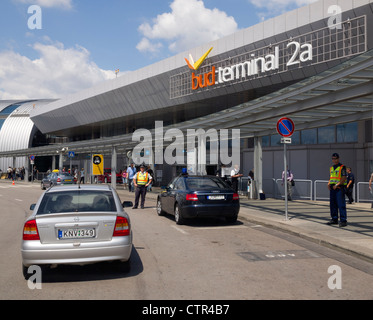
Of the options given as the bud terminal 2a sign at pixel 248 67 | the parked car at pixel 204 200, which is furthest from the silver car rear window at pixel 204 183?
the bud terminal 2a sign at pixel 248 67

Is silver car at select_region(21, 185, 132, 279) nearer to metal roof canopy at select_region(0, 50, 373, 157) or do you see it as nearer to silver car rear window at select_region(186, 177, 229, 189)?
silver car rear window at select_region(186, 177, 229, 189)

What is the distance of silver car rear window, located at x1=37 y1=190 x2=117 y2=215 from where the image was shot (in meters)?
6.23

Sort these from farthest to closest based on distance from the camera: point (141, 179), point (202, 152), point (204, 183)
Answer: point (202, 152) < point (141, 179) < point (204, 183)

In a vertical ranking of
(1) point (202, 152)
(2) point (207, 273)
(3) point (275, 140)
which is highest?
(3) point (275, 140)

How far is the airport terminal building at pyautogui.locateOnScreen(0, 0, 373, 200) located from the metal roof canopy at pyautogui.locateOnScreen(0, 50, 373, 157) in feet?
0.11

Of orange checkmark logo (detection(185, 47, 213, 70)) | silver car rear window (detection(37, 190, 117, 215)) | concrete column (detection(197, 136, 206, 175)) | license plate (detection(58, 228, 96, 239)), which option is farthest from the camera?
orange checkmark logo (detection(185, 47, 213, 70))

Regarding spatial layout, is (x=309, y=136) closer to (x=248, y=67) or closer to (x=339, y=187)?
(x=248, y=67)

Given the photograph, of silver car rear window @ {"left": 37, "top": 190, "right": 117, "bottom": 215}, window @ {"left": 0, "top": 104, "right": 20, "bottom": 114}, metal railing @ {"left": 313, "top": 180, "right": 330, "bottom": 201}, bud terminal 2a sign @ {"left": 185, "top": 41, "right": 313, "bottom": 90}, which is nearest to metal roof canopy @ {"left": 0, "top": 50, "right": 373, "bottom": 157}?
metal railing @ {"left": 313, "top": 180, "right": 330, "bottom": 201}

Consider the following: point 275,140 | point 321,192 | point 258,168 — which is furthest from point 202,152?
point 321,192

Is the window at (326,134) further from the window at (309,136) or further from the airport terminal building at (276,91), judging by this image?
the window at (309,136)

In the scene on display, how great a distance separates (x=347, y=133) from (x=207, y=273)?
1955cm

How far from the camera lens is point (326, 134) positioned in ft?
78.4

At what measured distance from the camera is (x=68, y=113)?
4956cm
